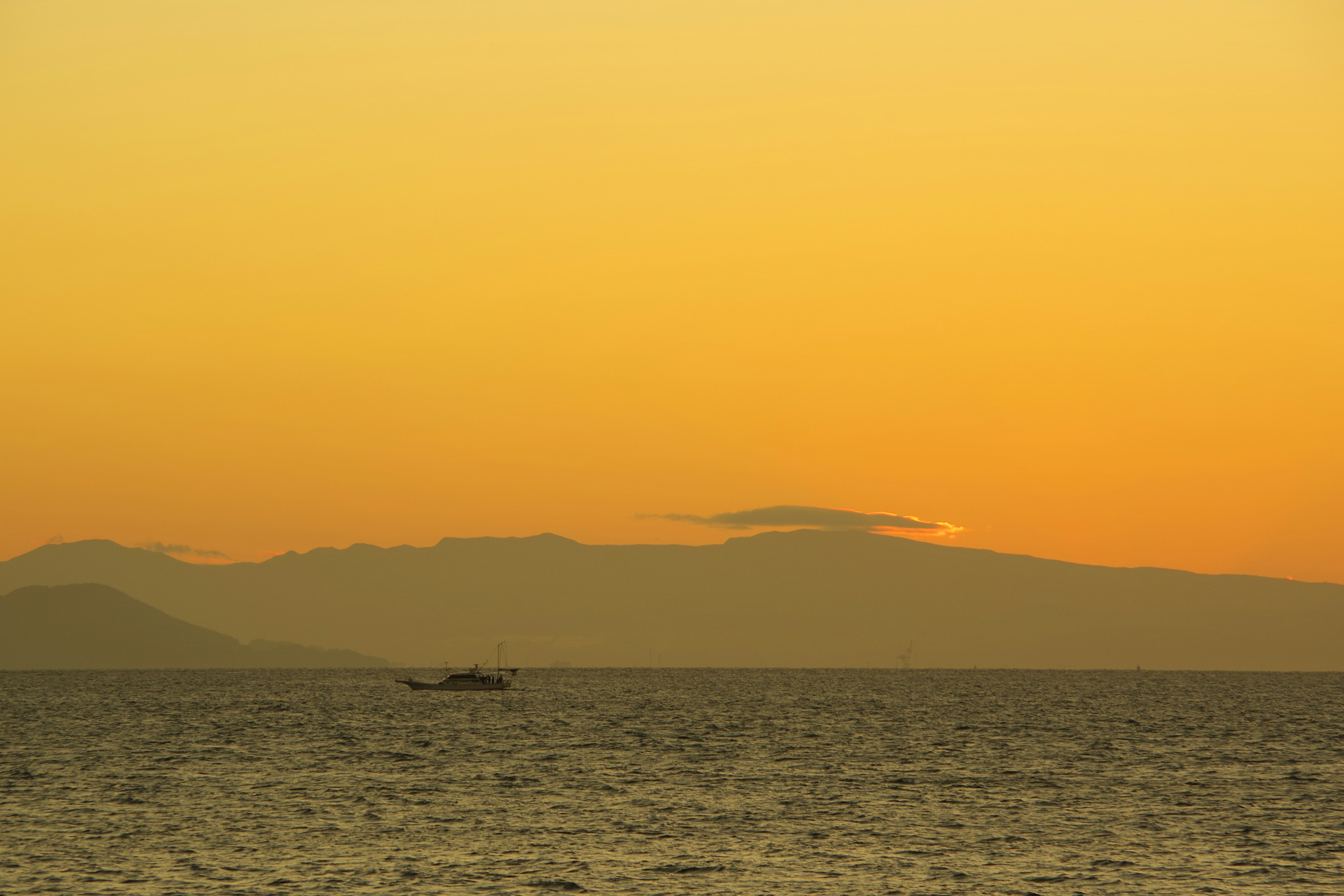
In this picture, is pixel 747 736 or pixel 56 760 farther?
pixel 747 736

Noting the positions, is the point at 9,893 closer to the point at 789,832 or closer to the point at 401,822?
the point at 401,822

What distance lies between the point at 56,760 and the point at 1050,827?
75773 millimetres

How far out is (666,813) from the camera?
75.6 metres

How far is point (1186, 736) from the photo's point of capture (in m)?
141

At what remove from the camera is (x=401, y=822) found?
71.8m

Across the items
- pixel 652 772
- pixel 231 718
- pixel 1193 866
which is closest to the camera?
pixel 1193 866

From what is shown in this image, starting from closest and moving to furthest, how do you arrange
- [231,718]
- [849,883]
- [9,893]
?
[9,893]
[849,883]
[231,718]

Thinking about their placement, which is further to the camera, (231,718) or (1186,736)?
(231,718)

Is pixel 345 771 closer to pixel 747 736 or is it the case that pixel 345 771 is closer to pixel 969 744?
pixel 747 736

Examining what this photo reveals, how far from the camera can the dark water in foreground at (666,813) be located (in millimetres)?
57594

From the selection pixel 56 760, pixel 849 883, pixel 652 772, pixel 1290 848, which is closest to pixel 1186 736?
pixel 652 772

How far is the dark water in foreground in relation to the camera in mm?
57594

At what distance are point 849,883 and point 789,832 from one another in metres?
12.8

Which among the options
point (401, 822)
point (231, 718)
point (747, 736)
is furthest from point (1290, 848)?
point (231, 718)
